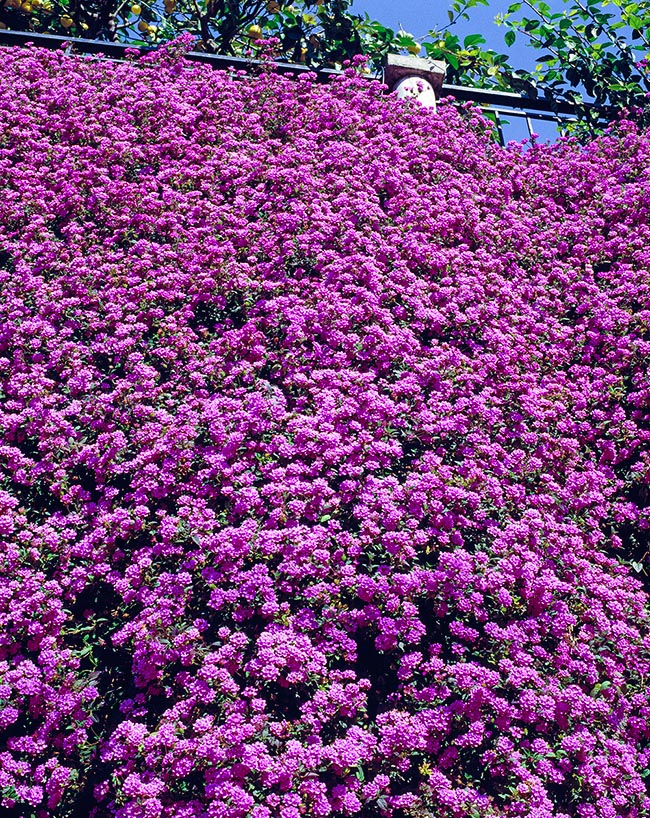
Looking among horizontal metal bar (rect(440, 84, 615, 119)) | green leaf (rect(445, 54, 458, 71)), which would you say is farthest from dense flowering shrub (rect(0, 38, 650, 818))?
green leaf (rect(445, 54, 458, 71))

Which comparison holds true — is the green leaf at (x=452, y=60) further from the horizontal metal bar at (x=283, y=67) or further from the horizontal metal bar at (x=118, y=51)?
the horizontal metal bar at (x=118, y=51)

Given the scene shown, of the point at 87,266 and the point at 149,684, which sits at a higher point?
the point at 87,266

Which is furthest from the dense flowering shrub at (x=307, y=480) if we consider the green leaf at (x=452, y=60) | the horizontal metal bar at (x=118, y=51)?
the green leaf at (x=452, y=60)

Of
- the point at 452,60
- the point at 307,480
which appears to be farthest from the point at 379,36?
the point at 307,480

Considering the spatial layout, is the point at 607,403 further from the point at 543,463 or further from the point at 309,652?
the point at 309,652

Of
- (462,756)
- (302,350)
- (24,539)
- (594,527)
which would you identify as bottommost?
(462,756)

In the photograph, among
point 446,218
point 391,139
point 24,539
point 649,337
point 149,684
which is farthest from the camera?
point 391,139

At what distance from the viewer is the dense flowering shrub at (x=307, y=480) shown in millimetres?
3451

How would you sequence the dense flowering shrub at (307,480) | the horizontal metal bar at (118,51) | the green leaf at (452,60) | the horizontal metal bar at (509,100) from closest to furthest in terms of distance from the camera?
1. the dense flowering shrub at (307,480)
2. the horizontal metal bar at (118,51)
3. the horizontal metal bar at (509,100)
4. the green leaf at (452,60)

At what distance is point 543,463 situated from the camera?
4.73 metres

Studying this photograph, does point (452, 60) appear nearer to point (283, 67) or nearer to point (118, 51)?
point (283, 67)

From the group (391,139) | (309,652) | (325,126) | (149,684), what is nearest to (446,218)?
(391,139)

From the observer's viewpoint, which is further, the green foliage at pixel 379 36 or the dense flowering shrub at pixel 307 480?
the green foliage at pixel 379 36

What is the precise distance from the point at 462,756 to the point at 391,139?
17.8 feet
